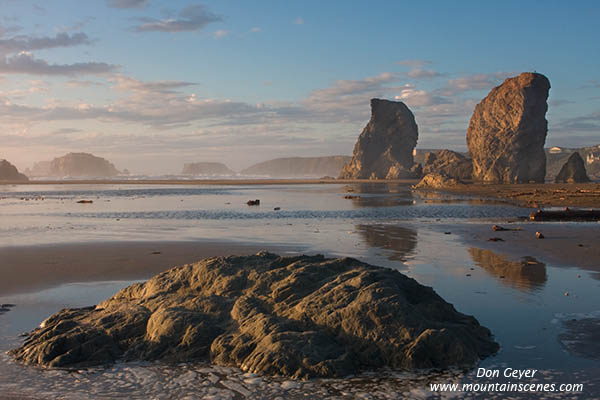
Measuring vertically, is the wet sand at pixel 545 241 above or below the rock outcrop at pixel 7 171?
below

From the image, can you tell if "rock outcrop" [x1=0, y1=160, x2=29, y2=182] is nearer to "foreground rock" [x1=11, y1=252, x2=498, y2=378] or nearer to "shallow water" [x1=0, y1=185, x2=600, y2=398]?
"shallow water" [x1=0, y1=185, x2=600, y2=398]

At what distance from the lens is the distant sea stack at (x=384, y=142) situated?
170750 millimetres

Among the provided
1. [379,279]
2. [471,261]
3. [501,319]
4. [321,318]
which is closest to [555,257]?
[471,261]

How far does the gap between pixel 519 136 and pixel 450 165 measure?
2242 centimetres

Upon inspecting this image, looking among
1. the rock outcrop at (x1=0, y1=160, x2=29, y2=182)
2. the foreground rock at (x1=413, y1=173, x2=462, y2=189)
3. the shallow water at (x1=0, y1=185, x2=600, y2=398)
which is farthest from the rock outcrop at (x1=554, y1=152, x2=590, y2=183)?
the rock outcrop at (x1=0, y1=160, x2=29, y2=182)

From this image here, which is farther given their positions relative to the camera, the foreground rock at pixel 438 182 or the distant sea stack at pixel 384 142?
the distant sea stack at pixel 384 142

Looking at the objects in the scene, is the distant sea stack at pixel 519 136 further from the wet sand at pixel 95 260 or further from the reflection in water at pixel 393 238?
the wet sand at pixel 95 260

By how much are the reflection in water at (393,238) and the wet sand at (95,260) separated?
376 centimetres

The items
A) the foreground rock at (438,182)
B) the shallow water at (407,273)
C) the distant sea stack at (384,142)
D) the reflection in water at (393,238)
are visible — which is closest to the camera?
the shallow water at (407,273)

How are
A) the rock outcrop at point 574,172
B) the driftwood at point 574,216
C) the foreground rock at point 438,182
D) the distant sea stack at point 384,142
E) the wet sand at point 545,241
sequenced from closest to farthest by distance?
the wet sand at point 545,241 < the driftwood at point 574,216 < the foreground rock at point 438,182 < the rock outcrop at point 574,172 < the distant sea stack at point 384,142

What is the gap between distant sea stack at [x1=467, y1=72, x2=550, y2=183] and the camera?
4304 inches

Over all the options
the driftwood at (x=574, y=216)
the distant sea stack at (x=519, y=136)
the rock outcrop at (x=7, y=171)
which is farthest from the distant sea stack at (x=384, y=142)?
the driftwood at (x=574, y=216)

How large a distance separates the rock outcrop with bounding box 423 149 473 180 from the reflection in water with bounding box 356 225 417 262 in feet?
330

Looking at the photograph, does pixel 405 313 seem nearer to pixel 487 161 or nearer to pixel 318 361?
pixel 318 361
